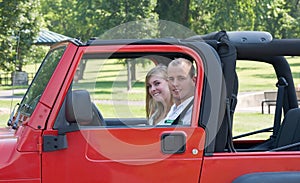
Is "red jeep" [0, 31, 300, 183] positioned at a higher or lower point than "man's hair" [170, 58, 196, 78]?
lower

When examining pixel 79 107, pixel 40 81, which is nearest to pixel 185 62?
pixel 79 107

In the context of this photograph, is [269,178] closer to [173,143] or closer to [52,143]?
[173,143]

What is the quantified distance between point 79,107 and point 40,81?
2.36 feet

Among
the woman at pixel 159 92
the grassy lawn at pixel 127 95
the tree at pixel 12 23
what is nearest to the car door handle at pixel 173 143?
the woman at pixel 159 92

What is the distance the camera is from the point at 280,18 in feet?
161

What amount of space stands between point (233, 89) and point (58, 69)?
1254mm

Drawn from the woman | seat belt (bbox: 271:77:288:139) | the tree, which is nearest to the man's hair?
the woman

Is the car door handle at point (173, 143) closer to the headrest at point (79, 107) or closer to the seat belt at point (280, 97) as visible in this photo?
the headrest at point (79, 107)

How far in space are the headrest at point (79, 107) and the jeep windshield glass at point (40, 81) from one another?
38 cm

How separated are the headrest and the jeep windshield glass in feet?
1.26

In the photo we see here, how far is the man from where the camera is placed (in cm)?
448

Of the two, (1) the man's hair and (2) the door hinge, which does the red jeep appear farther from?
(1) the man's hair

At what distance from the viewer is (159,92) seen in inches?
186

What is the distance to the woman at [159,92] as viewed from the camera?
470cm
